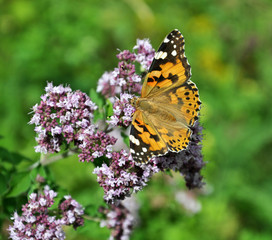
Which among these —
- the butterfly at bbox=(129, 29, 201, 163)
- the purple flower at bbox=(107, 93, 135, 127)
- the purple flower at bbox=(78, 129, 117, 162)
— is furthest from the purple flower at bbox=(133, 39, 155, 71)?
the purple flower at bbox=(78, 129, 117, 162)

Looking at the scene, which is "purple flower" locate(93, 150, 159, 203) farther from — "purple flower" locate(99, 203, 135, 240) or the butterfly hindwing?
"purple flower" locate(99, 203, 135, 240)

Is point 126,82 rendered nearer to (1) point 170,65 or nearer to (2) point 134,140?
(1) point 170,65

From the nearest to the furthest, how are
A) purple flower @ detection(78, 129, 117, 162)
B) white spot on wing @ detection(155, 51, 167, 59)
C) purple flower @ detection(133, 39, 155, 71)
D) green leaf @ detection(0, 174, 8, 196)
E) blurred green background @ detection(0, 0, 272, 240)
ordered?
1. purple flower @ detection(78, 129, 117, 162)
2. white spot on wing @ detection(155, 51, 167, 59)
3. green leaf @ detection(0, 174, 8, 196)
4. purple flower @ detection(133, 39, 155, 71)
5. blurred green background @ detection(0, 0, 272, 240)

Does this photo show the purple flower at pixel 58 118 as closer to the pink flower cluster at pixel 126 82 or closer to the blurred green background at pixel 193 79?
the pink flower cluster at pixel 126 82

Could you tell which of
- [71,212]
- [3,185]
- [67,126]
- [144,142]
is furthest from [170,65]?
[3,185]

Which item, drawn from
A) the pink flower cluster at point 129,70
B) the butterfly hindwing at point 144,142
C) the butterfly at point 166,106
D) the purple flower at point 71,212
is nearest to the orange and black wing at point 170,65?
the butterfly at point 166,106
